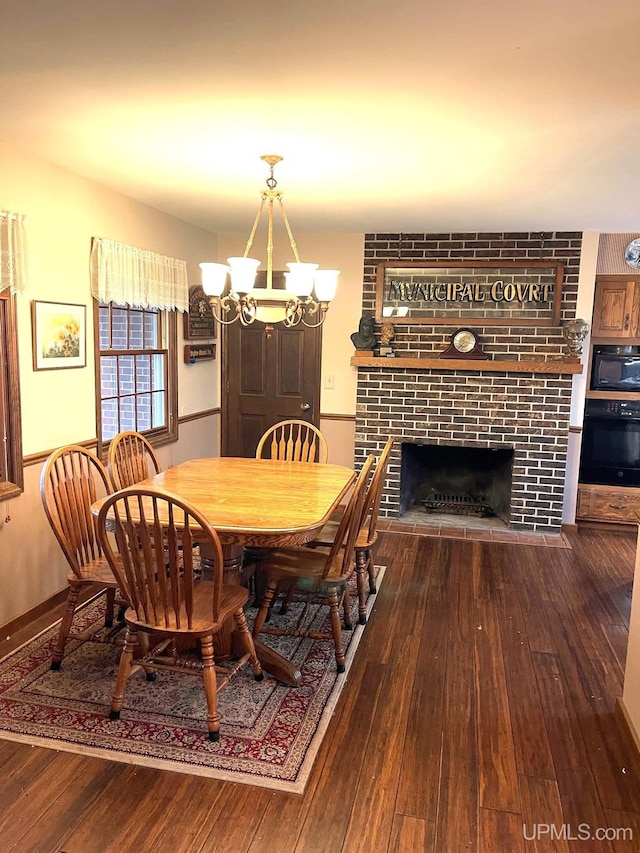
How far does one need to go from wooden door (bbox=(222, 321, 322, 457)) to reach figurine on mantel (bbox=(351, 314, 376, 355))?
405mm

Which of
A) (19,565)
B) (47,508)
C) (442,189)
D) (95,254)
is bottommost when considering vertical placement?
(19,565)

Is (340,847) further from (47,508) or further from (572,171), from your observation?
(572,171)

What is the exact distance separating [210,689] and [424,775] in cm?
81

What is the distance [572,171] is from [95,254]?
2.64m

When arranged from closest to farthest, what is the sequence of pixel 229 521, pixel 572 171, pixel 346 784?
pixel 346 784
pixel 229 521
pixel 572 171

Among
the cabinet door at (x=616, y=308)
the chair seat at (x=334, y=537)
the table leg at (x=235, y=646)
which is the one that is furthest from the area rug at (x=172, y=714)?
the cabinet door at (x=616, y=308)

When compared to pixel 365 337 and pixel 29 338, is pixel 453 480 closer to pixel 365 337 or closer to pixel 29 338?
pixel 365 337

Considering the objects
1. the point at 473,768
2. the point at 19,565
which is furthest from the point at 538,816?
the point at 19,565

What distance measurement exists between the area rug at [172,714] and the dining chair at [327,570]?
0.65ft

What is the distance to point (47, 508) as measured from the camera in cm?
252

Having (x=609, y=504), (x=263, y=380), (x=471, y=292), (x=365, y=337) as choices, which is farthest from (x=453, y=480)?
(x=263, y=380)

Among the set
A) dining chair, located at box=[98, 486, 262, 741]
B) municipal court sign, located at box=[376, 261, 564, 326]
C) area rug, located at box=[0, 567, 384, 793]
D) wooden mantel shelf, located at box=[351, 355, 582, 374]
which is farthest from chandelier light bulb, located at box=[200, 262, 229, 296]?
municipal court sign, located at box=[376, 261, 564, 326]

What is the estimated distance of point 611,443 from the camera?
4.93m

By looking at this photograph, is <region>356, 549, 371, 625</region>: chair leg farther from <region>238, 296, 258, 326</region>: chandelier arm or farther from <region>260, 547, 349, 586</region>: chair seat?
<region>238, 296, 258, 326</region>: chandelier arm
